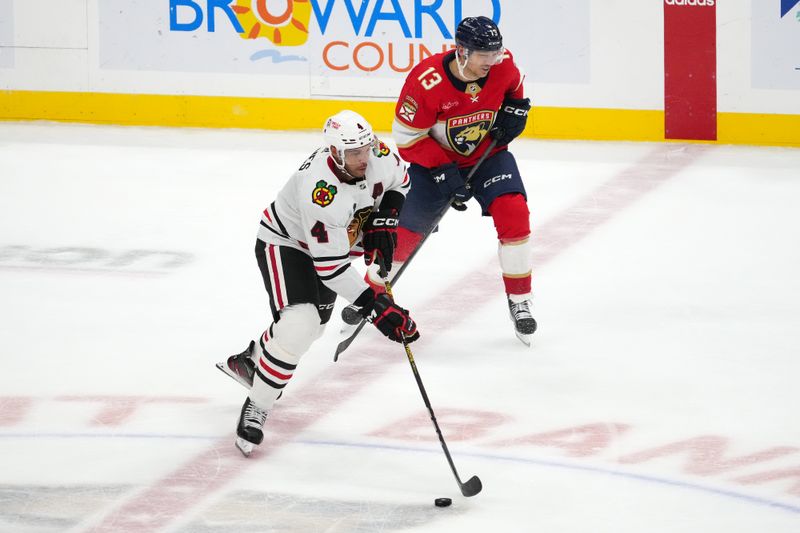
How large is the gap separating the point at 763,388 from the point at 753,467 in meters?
0.67

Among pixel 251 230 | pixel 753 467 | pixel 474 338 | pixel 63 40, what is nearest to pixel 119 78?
pixel 63 40

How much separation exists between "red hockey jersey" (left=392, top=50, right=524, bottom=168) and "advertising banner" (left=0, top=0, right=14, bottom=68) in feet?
14.6

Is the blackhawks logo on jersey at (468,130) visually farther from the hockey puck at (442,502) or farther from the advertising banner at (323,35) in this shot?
the advertising banner at (323,35)

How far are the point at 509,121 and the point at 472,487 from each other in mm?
1711

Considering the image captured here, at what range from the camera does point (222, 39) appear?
26.6 ft

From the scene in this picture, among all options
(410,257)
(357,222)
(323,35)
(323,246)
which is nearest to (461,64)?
(410,257)

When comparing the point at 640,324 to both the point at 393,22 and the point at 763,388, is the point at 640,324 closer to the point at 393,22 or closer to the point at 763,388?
the point at 763,388

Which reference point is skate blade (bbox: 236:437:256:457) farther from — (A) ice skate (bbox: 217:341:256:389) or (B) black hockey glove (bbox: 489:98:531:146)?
(B) black hockey glove (bbox: 489:98:531:146)

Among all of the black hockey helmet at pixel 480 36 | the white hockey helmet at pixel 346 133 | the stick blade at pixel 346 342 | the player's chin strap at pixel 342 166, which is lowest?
the stick blade at pixel 346 342

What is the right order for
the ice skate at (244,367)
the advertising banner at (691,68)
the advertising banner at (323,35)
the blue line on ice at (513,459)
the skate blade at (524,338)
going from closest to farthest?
the blue line on ice at (513,459) → the ice skate at (244,367) → the skate blade at (524,338) → the advertising banner at (691,68) → the advertising banner at (323,35)

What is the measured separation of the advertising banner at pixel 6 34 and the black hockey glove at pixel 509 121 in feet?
15.1

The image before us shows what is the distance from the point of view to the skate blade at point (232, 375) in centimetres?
403

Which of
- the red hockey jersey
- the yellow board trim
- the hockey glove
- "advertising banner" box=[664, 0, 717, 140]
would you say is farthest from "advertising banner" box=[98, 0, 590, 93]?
the hockey glove

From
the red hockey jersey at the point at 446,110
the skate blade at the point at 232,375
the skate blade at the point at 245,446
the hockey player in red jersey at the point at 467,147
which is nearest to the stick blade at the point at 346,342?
the hockey player in red jersey at the point at 467,147
